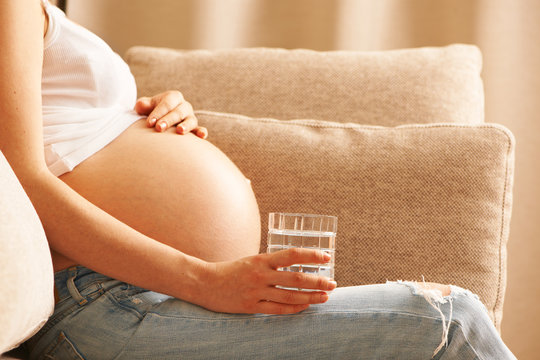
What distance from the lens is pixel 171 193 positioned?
1.02 metres

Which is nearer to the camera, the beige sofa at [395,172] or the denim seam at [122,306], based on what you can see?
the denim seam at [122,306]

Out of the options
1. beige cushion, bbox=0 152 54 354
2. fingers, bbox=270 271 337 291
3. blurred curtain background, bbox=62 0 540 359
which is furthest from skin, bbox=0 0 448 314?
blurred curtain background, bbox=62 0 540 359

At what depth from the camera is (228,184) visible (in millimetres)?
1100

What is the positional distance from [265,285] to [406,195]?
50cm

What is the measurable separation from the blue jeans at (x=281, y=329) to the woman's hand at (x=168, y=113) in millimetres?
364

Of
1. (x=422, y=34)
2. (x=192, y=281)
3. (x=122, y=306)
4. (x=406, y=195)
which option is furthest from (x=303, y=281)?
(x=422, y=34)

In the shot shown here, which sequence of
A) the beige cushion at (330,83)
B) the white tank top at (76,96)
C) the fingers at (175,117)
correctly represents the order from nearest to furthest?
1. the white tank top at (76,96)
2. the fingers at (175,117)
3. the beige cushion at (330,83)

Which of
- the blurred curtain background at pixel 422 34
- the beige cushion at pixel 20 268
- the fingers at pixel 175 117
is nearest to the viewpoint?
the beige cushion at pixel 20 268

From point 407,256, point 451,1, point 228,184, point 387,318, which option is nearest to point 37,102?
point 228,184

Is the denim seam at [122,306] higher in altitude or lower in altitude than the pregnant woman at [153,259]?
lower

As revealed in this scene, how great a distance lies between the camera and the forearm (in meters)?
0.89

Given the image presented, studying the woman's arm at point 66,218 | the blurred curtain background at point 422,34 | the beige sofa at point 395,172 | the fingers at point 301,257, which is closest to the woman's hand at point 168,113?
the beige sofa at point 395,172

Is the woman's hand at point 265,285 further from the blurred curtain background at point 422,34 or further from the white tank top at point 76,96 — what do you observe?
the blurred curtain background at point 422,34

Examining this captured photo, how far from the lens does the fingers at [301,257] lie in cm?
82
